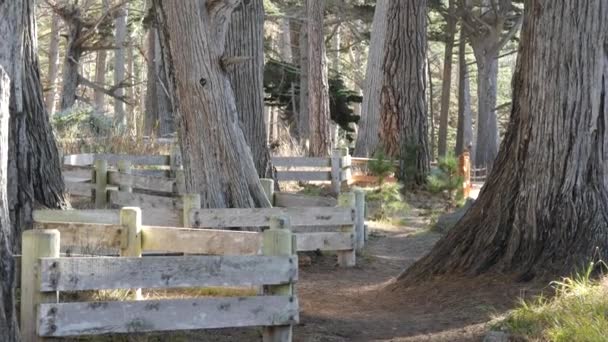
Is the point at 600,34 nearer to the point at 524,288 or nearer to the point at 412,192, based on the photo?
the point at 524,288

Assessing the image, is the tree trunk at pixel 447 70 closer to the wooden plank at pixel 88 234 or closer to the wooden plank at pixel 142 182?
the wooden plank at pixel 142 182

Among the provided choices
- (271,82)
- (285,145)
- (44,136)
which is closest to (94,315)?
Answer: (44,136)

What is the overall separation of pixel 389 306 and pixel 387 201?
929 cm

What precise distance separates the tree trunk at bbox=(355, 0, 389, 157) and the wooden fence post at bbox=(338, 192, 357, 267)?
11.4m

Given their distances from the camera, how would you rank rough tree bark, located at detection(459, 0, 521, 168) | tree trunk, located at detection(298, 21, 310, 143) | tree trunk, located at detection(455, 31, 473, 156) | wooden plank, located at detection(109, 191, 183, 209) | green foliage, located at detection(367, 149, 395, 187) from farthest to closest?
1. tree trunk, located at detection(455, 31, 473, 156)
2. rough tree bark, located at detection(459, 0, 521, 168)
3. tree trunk, located at detection(298, 21, 310, 143)
4. green foliage, located at detection(367, 149, 395, 187)
5. wooden plank, located at detection(109, 191, 183, 209)

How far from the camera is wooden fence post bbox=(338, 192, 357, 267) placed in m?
12.6

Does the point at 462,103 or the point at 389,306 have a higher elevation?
the point at 462,103

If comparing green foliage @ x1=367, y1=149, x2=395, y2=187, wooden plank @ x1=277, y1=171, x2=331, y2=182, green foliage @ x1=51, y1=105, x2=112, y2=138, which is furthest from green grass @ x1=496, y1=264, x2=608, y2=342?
green foliage @ x1=51, y1=105, x2=112, y2=138

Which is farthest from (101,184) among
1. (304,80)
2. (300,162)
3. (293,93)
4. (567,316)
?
(293,93)

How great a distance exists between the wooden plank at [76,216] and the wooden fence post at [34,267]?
5.88ft

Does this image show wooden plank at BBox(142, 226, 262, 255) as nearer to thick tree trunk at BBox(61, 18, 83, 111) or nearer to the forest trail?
the forest trail

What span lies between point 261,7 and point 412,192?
23.9 feet

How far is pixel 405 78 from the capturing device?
874 inches

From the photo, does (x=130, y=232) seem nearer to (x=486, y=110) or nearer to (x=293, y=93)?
(x=293, y=93)
